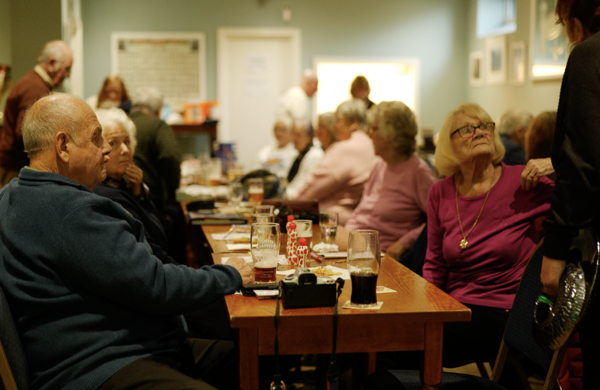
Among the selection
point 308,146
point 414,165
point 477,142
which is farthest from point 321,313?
point 308,146

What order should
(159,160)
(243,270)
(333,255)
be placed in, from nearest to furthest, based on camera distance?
1. (243,270)
2. (333,255)
3. (159,160)

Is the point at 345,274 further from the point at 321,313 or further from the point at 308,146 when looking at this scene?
the point at 308,146

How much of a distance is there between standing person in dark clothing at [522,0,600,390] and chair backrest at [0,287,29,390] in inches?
51.2

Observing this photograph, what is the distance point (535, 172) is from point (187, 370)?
4.42 feet

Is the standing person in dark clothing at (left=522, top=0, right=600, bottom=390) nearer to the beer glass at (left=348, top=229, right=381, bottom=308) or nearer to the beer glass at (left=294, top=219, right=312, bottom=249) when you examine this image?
the beer glass at (left=348, top=229, right=381, bottom=308)

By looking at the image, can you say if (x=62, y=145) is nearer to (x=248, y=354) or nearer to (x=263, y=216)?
(x=248, y=354)

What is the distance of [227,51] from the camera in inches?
346

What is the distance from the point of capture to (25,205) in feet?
5.00

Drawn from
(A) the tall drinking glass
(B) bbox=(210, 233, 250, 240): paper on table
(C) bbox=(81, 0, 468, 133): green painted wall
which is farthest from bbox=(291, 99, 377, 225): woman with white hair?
(C) bbox=(81, 0, 468, 133): green painted wall

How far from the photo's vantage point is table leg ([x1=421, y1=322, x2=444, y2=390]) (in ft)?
5.33

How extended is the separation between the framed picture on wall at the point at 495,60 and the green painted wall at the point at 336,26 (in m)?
0.72

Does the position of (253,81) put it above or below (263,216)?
above

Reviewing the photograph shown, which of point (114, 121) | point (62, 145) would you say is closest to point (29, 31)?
point (114, 121)

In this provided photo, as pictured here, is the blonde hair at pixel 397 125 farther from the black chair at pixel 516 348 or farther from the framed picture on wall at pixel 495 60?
the framed picture on wall at pixel 495 60
